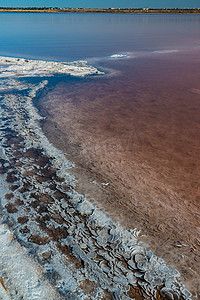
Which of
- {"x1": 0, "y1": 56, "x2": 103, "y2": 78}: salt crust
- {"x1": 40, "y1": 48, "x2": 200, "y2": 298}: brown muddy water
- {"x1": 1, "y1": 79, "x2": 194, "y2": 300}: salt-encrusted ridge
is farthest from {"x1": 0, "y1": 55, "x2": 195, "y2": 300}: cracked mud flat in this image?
{"x1": 0, "y1": 56, "x2": 103, "y2": 78}: salt crust

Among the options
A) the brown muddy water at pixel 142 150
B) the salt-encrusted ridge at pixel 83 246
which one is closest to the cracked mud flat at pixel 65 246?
Answer: the salt-encrusted ridge at pixel 83 246

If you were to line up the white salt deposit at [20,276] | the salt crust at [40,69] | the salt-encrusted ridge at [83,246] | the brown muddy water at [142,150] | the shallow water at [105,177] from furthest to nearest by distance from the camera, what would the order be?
the salt crust at [40,69] < the brown muddy water at [142,150] < the shallow water at [105,177] < the salt-encrusted ridge at [83,246] < the white salt deposit at [20,276]

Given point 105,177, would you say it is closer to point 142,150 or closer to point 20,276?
point 142,150

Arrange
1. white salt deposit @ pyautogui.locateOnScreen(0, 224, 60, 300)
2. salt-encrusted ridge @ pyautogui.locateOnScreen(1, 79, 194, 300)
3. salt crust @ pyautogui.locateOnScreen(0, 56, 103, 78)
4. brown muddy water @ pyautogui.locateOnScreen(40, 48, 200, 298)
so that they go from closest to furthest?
white salt deposit @ pyautogui.locateOnScreen(0, 224, 60, 300) < salt-encrusted ridge @ pyautogui.locateOnScreen(1, 79, 194, 300) < brown muddy water @ pyautogui.locateOnScreen(40, 48, 200, 298) < salt crust @ pyautogui.locateOnScreen(0, 56, 103, 78)

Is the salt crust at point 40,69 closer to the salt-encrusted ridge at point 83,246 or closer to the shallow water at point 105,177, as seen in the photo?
the shallow water at point 105,177

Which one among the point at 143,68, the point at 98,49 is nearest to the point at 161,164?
the point at 143,68

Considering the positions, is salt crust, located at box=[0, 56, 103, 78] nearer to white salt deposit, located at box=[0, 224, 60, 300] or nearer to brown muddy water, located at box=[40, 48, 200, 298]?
brown muddy water, located at box=[40, 48, 200, 298]

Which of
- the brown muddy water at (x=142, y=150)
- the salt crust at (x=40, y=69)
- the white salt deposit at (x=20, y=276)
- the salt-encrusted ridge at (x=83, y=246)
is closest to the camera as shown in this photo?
the white salt deposit at (x=20, y=276)
